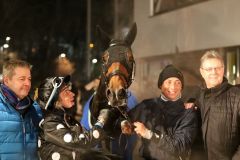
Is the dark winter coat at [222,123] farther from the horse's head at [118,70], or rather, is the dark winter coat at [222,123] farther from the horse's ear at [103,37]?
the horse's ear at [103,37]

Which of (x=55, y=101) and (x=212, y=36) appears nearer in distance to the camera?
(x=55, y=101)

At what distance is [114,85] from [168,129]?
0.50m

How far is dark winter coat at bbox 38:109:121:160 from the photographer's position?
2.47m

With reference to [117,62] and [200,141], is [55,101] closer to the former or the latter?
[117,62]

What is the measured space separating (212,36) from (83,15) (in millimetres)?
2150

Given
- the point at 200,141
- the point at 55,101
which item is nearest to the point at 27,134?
the point at 55,101

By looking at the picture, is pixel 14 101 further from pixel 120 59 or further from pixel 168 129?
pixel 168 129

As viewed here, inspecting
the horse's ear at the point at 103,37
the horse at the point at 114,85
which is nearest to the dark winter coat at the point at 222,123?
the horse at the point at 114,85

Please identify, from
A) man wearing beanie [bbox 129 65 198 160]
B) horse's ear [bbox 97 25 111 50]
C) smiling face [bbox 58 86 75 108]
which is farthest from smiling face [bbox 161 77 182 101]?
smiling face [bbox 58 86 75 108]

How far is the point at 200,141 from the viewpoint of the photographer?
274 centimetres

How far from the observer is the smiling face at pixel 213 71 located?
8.68 feet

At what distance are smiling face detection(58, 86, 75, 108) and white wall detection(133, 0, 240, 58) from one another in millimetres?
2977

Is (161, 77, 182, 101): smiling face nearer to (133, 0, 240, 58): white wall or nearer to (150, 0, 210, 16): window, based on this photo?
(133, 0, 240, 58): white wall

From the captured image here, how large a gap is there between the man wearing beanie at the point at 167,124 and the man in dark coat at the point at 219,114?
10cm
